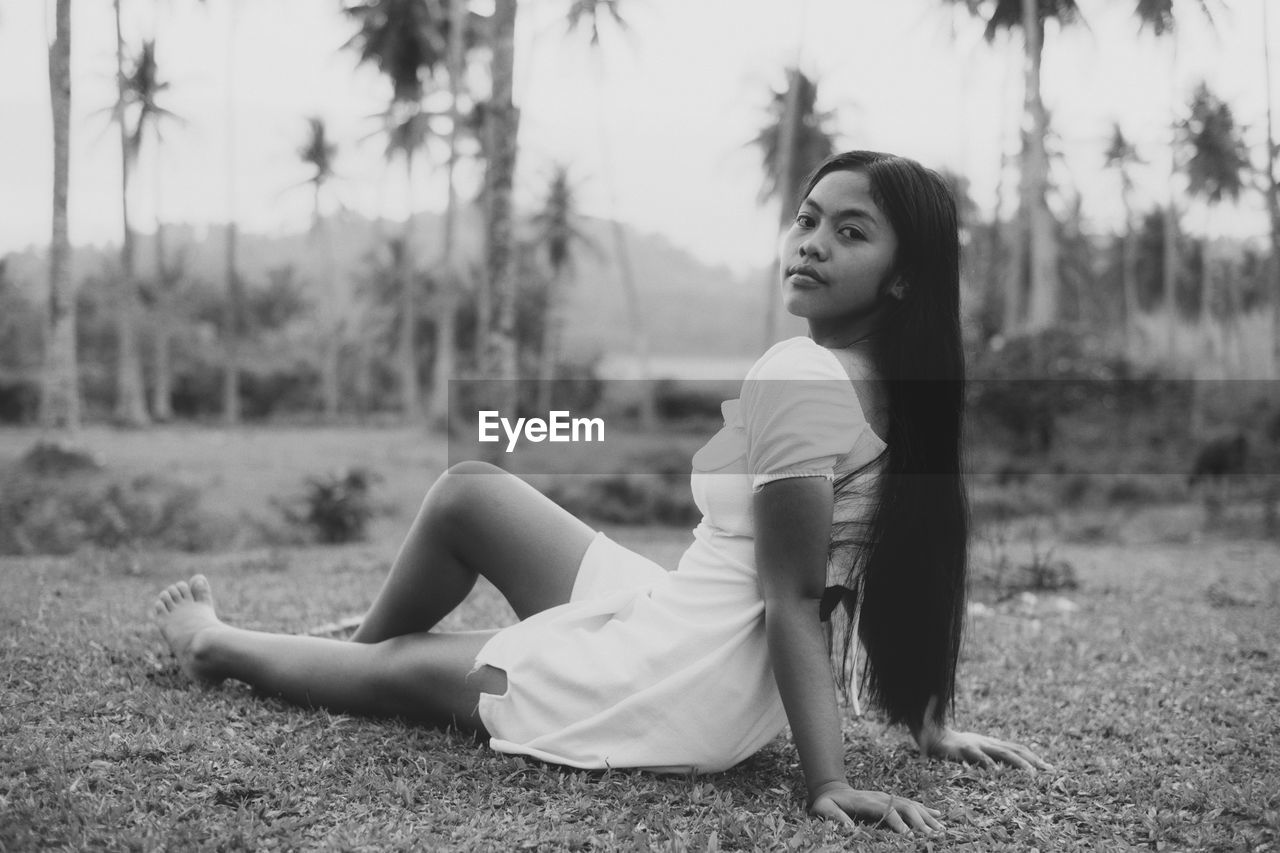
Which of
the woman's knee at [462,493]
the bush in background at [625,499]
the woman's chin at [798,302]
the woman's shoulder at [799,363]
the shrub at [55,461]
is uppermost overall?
the woman's chin at [798,302]

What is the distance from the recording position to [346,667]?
2.41 meters

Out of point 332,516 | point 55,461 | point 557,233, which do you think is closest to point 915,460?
point 332,516

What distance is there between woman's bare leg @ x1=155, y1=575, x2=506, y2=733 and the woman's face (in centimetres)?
101

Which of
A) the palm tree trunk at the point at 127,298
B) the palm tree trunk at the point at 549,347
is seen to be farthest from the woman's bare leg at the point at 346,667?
the palm tree trunk at the point at 549,347

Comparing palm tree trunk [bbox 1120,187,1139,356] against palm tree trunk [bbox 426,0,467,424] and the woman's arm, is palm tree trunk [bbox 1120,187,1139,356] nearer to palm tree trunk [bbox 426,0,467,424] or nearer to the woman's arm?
palm tree trunk [bbox 426,0,467,424]

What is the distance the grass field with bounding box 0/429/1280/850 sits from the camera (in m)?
1.85

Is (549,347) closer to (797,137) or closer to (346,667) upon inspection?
(797,137)

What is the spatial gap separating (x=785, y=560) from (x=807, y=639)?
16cm

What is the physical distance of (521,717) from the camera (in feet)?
7.00

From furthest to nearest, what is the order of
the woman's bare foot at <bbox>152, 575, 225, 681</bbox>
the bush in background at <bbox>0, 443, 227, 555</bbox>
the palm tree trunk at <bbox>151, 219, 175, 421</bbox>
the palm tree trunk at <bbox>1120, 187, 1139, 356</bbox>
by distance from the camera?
the palm tree trunk at <bbox>1120, 187, 1139, 356</bbox>, the palm tree trunk at <bbox>151, 219, 175, 421</bbox>, the bush in background at <bbox>0, 443, 227, 555</bbox>, the woman's bare foot at <bbox>152, 575, 225, 681</bbox>

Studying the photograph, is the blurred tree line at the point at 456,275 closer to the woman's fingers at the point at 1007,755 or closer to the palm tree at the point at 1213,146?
the palm tree at the point at 1213,146

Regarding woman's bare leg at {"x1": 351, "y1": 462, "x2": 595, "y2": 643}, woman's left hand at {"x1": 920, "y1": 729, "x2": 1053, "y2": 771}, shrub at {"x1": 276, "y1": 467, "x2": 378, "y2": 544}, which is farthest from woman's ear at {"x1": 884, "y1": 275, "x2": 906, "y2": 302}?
shrub at {"x1": 276, "y1": 467, "x2": 378, "y2": 544}

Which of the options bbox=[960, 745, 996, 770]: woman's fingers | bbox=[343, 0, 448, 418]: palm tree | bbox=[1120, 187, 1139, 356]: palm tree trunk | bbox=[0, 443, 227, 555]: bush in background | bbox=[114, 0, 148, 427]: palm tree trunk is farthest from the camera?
bbox=[1120, 187, 1139, 356]: palm tree trunk

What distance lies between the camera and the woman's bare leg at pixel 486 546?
2225 mm
